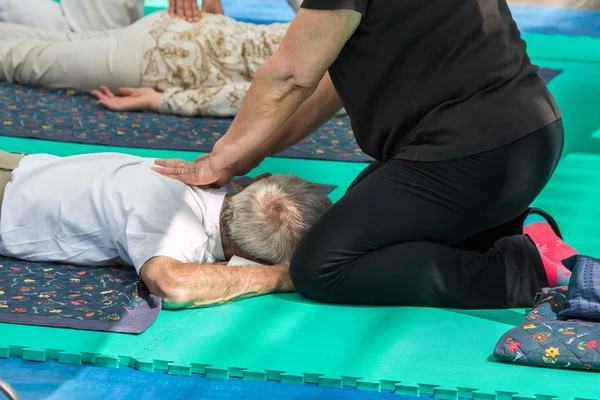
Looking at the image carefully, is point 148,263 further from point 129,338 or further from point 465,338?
point 465,338

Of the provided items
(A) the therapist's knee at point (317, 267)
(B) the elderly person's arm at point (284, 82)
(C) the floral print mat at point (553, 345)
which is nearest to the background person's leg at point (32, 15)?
(B) the elderly person's arm at point (284, 82)

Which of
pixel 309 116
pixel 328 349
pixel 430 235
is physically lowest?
pixel 328 349

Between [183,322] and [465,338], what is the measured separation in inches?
30.0

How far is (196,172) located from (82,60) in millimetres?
2435

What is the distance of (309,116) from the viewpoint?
311 cm

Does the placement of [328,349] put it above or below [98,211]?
below

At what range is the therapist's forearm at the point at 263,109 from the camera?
2588 mm

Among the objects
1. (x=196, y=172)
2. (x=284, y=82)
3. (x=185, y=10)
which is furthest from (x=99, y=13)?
(x=284, y=82)

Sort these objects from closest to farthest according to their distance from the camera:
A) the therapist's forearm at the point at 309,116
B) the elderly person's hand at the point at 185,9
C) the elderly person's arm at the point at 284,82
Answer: the elderly person's arm at the point at 284,82 → the therapist's forearm at the point at 309,116 → the elderly person's hand at the point at 185,9

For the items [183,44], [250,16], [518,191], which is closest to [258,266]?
[518,191]

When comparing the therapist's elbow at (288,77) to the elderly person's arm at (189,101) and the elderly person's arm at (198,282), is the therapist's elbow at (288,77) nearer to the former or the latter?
the elderly person's arm at (198,282)

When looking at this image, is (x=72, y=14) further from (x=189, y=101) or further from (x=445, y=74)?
(x=445, y=74)

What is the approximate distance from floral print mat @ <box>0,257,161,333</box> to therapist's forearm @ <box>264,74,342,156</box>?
0.64 m

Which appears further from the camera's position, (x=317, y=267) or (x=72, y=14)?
(x=72, y=14)
